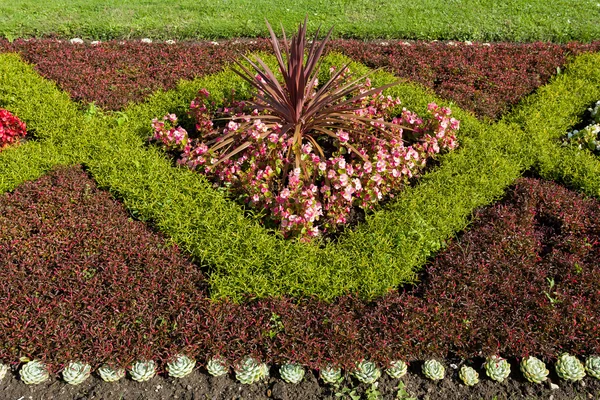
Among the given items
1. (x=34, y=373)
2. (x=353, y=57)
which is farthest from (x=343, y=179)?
(x=353, y=57)

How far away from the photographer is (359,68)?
5609mm

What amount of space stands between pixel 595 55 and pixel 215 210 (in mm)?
4997

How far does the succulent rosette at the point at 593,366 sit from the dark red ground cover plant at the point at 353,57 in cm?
272

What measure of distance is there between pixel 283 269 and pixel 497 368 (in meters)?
1.37

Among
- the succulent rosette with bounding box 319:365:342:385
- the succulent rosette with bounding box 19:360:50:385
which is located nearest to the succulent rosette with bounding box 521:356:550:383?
the succulent rosette with bounding box 319:365:342:385

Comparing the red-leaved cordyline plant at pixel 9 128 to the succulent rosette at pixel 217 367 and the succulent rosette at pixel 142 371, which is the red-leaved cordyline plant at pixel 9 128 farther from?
the succulent rosette at pixel 217 367

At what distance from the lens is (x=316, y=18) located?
7305 millimetres

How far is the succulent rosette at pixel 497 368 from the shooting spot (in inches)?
115

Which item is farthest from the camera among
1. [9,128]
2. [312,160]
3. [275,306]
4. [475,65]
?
[475,65]

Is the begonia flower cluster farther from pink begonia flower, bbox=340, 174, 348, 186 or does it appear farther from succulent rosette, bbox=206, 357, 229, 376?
succulent rosette, bbox=206, 357, 229, 376

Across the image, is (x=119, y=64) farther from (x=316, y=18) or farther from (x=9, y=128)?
(x=316, y=18)

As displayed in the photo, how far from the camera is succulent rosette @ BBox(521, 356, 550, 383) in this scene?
2904mm

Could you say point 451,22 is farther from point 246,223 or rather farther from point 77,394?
point 77,394

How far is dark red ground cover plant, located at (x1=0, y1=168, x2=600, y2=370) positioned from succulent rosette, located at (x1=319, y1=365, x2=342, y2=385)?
0.05 meters
